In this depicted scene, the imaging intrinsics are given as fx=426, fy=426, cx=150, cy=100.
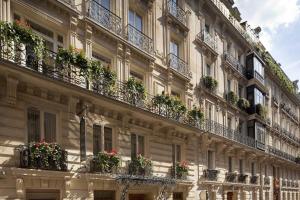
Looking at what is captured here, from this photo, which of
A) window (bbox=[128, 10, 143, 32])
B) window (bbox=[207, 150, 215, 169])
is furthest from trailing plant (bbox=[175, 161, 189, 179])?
window (bbox=[128, 10, 143, 32])

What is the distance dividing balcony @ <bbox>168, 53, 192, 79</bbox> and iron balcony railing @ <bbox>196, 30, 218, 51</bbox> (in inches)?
116

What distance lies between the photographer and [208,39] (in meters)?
27.5

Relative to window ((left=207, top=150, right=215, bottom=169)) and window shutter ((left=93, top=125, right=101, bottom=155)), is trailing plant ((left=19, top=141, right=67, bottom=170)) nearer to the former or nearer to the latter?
window shutter ((left=93, top=125, right=101, bottom=155))

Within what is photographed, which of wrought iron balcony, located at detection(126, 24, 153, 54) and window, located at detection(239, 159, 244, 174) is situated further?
window, located at detection(239, 159, 244, 174)

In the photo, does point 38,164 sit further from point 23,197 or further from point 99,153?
point 99,153

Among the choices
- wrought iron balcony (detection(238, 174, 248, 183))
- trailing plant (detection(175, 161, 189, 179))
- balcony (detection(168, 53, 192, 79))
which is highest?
balcony (detection(168, 53, 192, 79))

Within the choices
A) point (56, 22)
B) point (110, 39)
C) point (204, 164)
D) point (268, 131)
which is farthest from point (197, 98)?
point (268, 131)

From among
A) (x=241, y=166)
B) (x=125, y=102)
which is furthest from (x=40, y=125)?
(x=241, y=166)

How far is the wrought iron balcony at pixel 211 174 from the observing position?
24.9m

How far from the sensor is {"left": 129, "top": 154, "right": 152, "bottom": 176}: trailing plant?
1813cm

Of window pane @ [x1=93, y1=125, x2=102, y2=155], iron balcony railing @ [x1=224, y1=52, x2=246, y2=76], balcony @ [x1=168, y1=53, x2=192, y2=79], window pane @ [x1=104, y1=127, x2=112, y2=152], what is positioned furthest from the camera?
iron balcony railing @ [x1=224, y1=52, x2=246, y2=76]

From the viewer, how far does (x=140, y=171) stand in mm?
18578

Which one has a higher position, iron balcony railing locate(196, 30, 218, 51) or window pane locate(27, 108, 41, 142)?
iron balcony railing locate(196, 30, 218, 51)

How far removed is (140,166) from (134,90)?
11.0ft
